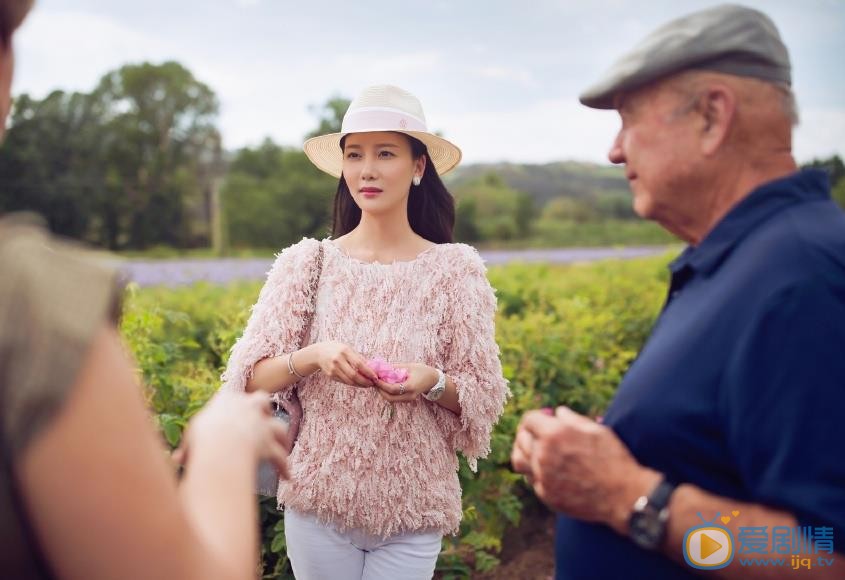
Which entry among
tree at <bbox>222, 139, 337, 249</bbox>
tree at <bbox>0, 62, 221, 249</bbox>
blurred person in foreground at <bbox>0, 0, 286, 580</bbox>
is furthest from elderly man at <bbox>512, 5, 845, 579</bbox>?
tree at <bbox>0, 62, 221, 249</bbox>

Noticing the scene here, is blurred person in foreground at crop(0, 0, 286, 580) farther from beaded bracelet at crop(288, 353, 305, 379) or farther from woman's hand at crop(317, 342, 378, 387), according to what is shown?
beaded bracelet at crop(288, 353, 305, 379)

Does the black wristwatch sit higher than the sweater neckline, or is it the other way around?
the sweater neckline

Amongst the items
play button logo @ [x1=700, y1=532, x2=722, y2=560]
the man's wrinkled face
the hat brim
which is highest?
the hat brim

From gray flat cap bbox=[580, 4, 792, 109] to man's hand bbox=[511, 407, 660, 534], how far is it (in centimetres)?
67

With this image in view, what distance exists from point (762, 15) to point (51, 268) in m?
1.29

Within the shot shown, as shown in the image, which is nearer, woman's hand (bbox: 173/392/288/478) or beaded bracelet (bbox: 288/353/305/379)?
woman's hand (bbox: 173/392/288/478)

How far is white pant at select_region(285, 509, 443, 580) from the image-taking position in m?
2.19

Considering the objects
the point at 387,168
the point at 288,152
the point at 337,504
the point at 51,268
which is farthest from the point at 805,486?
the point at 288,152

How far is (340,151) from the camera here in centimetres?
274

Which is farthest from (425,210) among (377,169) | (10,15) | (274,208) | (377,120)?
(274,208)

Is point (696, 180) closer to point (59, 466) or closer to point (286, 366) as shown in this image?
point (59, 466)

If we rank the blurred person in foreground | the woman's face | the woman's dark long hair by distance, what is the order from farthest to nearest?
the woman's dark long hair, the woman's face, the blurred person in foreground

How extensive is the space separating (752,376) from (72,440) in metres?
0.97

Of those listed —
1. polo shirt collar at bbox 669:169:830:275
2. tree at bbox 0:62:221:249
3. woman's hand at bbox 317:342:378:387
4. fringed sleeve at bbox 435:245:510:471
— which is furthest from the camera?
tree at bbox 0:62:221:249
